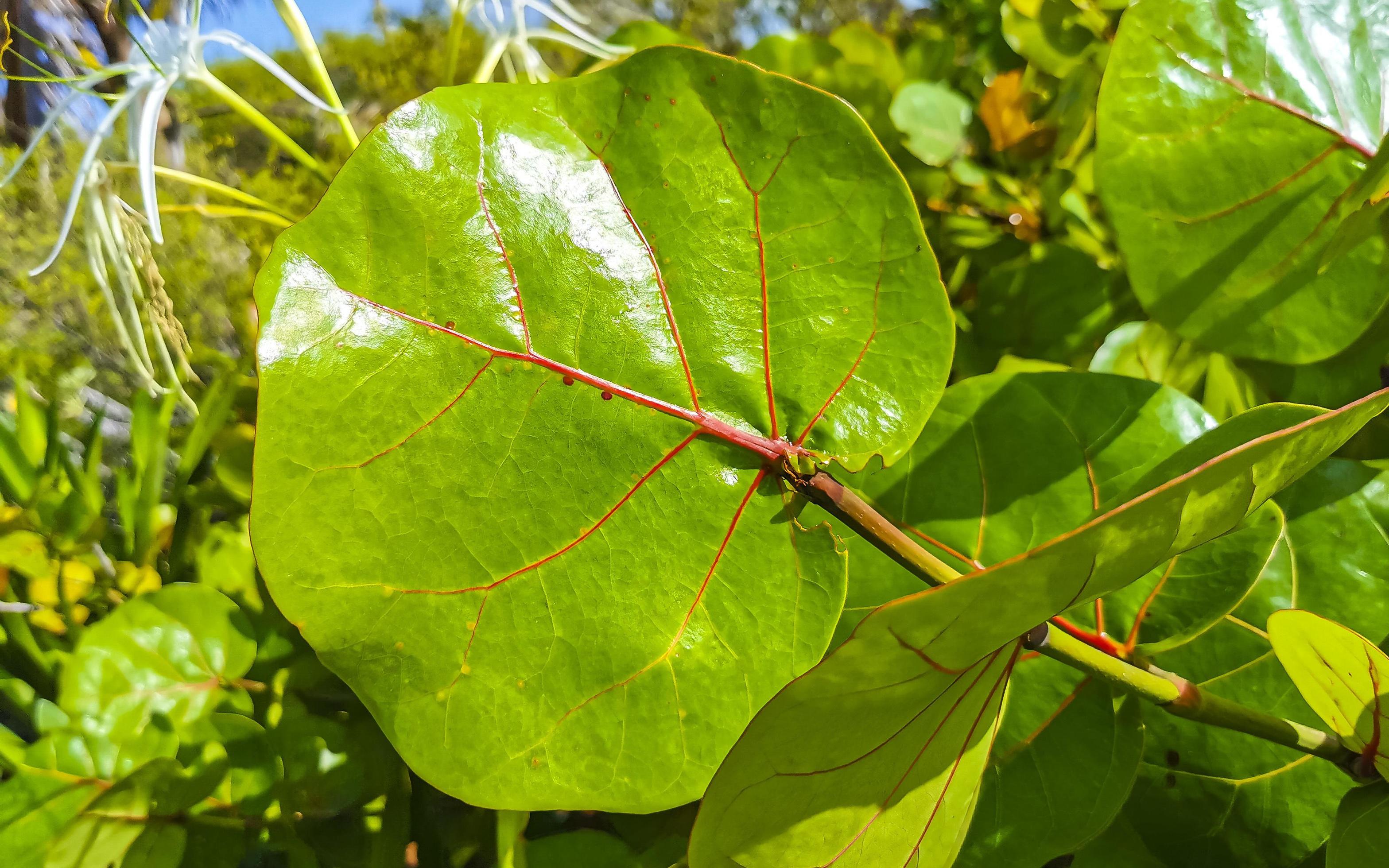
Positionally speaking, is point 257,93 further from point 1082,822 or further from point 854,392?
point 1082,822

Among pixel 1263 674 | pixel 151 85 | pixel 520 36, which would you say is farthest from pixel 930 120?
pixel 151 85

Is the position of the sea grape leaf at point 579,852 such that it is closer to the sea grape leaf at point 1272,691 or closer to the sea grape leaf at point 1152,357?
the sea grape leaf at point 1272,691

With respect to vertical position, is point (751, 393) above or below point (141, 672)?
above

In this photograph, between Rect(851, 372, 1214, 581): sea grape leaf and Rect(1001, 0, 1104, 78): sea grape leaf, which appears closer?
Rect(851, 372, 1214, 581): sea grape leaf

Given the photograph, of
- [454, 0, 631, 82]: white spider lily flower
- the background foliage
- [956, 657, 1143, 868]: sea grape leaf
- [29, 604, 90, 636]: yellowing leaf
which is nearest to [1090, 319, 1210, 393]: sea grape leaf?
the background foliage

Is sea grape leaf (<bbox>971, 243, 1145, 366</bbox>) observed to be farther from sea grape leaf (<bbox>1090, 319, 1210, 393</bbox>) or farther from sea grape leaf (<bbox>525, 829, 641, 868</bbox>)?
sea grape leaf (<bbox>525, 829, 641, 868</bbox>)

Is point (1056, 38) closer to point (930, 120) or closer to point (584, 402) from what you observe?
point (930, 120)

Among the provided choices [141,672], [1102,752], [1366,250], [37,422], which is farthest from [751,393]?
[37,422]

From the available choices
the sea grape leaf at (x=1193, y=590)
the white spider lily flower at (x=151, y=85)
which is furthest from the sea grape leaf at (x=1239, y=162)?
the white spider lily flower at (x=151, y=85)
